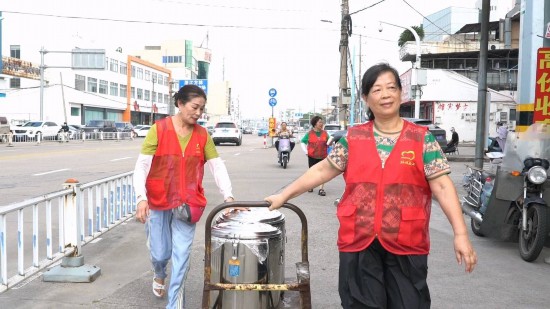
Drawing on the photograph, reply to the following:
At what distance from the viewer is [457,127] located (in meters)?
38.1

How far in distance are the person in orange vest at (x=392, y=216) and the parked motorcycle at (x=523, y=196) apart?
375 centimetres

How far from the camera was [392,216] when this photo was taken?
265 cm

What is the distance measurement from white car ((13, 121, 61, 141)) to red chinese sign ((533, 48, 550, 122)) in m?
33.7

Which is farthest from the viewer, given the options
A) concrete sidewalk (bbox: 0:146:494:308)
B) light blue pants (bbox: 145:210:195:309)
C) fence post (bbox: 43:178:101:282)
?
fence post (bbox: 43:178:101:282)

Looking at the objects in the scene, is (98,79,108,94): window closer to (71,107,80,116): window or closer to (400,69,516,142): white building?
(71,107,80,116): window

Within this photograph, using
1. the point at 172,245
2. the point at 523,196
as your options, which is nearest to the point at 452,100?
the point at 523,196

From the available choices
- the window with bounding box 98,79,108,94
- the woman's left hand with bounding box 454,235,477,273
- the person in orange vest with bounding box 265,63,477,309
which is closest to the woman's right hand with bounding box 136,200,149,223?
the person in orange vest with bounding box 265,63,477,309

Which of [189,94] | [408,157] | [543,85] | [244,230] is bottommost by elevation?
[244,230]

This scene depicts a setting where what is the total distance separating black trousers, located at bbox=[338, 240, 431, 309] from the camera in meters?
2.67

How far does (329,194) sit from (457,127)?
28.6 m

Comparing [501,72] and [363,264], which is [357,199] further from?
[501,72]

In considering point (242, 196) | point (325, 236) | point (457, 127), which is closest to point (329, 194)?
point (242, 196)

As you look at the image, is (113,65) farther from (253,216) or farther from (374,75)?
(374,75)

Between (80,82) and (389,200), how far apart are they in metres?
66.2
